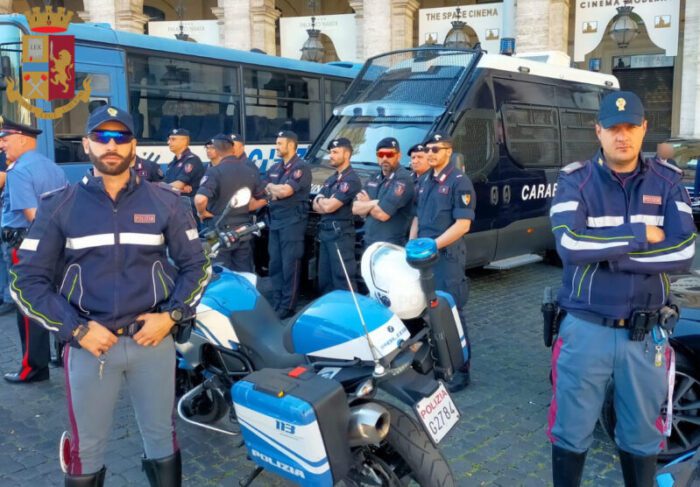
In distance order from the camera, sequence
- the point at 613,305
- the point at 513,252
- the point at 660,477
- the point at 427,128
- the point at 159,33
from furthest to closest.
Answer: the point at 159,33, the point at 513,252, the point at 427,128, the point at 613,305, the point at 660,477

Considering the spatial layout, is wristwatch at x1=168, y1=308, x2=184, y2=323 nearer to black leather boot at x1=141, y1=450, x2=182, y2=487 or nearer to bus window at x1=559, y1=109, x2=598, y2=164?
black leather boot at x1=141, y1=450, x2=182, y2=487

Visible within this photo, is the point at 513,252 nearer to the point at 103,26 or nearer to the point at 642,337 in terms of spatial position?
the point at 642,337

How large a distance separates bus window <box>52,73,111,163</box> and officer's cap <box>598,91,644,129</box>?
7440 mm

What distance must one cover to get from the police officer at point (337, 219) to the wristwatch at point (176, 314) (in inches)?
138

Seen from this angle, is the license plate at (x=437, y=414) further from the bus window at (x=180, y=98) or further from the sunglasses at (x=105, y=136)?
the bus window at (x=180, y=98)

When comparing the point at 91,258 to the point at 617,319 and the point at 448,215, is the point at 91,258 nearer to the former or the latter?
the point at 617,319

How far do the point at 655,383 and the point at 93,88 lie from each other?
8.32m

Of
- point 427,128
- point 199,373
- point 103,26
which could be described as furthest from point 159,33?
point 199,373

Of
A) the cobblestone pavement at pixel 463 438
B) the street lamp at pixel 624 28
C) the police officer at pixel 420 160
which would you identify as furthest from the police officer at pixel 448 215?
the street lamp at pixel 624 28

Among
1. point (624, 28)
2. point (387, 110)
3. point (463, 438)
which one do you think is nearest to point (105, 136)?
point (463, 438)

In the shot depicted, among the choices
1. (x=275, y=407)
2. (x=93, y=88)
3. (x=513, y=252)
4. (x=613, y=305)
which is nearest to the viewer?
(x=275, y=407)

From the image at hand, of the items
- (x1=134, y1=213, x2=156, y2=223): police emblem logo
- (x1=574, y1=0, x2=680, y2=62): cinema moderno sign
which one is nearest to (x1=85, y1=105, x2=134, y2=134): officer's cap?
(x1=134, y1=213, x2=156, y2=223): police emblem logo

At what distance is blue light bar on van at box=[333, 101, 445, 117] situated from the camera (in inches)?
282

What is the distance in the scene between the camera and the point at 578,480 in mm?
2914
